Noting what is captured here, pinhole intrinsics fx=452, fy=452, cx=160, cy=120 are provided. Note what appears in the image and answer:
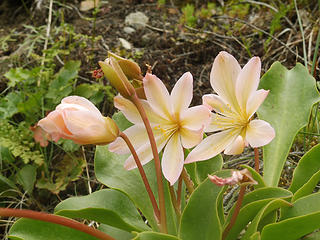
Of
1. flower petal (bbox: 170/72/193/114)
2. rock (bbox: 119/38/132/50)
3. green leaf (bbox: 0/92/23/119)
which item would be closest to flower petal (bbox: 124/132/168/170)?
flower petal (bbox: 170/72/193/114)

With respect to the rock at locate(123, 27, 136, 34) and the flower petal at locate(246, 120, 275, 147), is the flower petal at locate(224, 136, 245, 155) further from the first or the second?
the rock at locate(123, 27, 136, 34)

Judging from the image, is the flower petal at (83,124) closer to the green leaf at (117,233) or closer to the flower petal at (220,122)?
the flower petal at (220,122)

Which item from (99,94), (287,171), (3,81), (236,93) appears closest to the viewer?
(236,93)

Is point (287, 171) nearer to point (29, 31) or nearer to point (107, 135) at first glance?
point (107, 135)

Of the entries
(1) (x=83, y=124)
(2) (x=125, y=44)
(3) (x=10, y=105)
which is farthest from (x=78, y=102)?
(2) (x=125, y=44)

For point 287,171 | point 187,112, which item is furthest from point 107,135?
point 287,171

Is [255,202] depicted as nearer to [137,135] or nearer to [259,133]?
[259,133]
